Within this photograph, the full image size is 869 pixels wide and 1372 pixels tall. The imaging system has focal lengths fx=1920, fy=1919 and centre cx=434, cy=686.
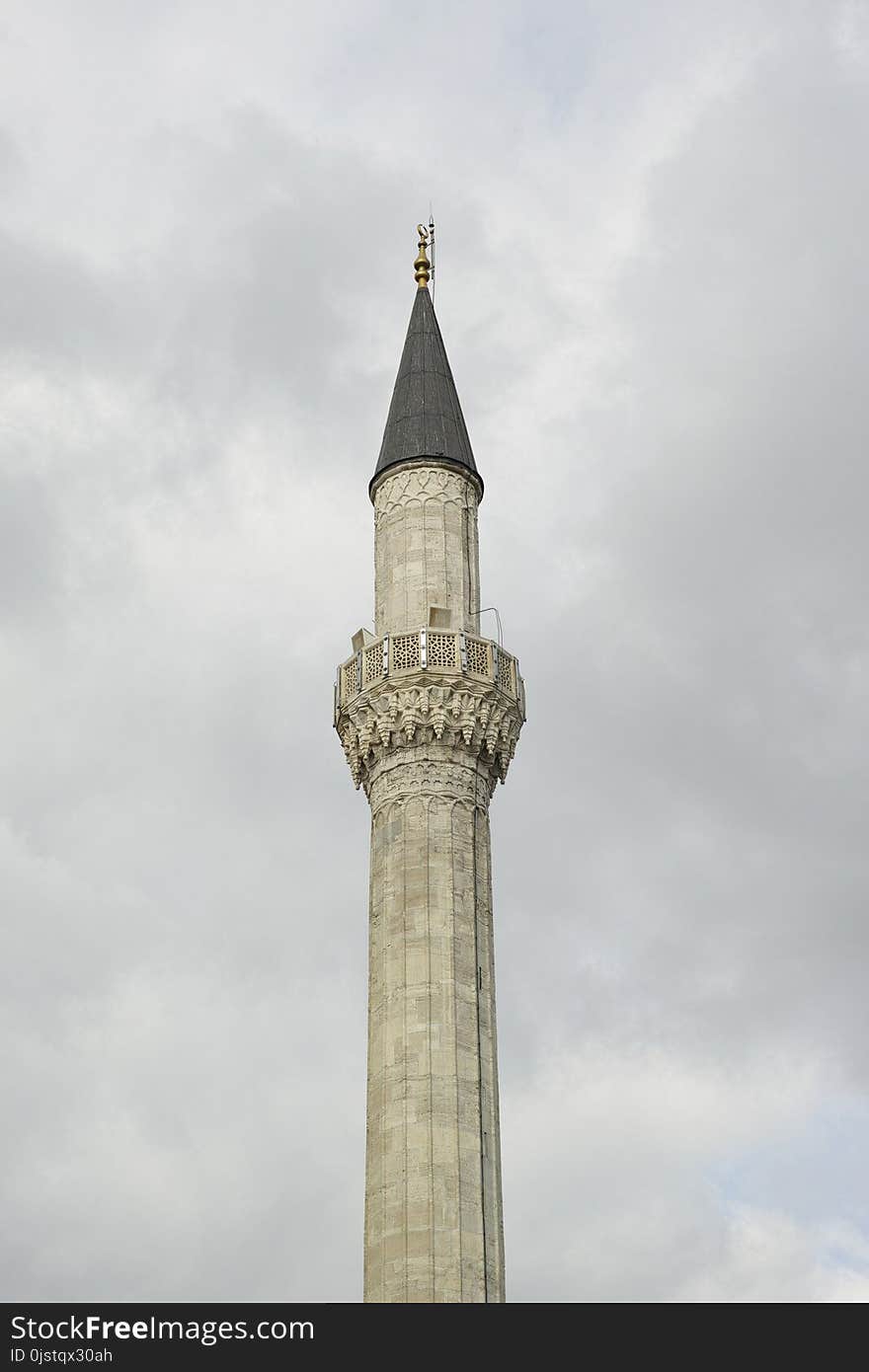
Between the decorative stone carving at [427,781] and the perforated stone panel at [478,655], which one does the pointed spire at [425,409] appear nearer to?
the perforated stone panel at [478,655]

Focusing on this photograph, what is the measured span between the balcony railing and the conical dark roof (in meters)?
4.25

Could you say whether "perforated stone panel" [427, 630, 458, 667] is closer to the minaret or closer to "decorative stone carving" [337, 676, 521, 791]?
the minaret

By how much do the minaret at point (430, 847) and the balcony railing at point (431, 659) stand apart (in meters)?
0.04

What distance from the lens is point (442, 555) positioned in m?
36.8

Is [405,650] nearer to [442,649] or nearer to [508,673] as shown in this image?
[442,649]

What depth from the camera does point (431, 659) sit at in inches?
1383

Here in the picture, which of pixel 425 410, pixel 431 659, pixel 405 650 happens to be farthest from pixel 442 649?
pixel 425 410

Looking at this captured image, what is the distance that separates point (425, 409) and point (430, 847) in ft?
32.2

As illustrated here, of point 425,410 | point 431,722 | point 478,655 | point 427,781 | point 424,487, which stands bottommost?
point 427,781

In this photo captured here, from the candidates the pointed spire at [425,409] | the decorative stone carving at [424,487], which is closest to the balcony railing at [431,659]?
the decorative stone carving at [424,487]

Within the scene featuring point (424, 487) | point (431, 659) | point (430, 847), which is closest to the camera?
point (430, 847)
